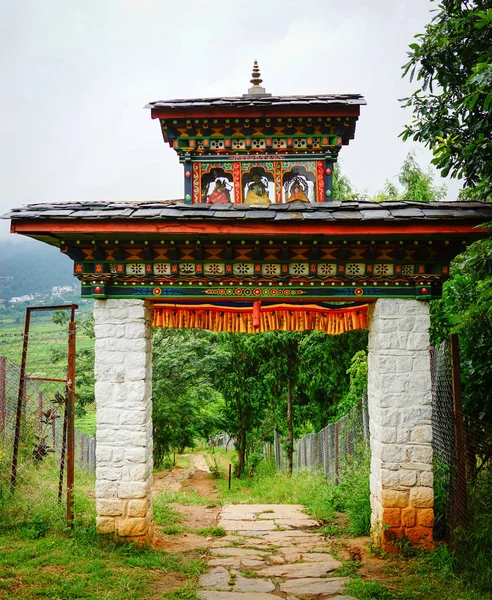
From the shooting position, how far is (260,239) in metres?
5.83

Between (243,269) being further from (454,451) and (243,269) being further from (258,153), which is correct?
(454,451)

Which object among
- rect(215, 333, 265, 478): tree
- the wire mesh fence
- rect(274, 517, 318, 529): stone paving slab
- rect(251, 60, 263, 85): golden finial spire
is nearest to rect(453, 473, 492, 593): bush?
rect(274, 517, 318, 529): stone paving slab

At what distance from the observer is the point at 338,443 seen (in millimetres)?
9883

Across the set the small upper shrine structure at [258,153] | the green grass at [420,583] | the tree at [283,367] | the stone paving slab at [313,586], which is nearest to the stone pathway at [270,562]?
the stone paving slab at [313,586]

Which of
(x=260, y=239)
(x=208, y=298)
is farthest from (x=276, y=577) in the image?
(x=260, y=239)

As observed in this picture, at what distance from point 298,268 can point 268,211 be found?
2.82 ft

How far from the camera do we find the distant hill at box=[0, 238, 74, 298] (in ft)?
172

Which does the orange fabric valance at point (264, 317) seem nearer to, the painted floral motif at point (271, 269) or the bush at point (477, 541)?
the painted floral motif at point (271, 269)

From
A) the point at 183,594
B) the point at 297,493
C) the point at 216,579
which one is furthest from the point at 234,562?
the point at 297,493

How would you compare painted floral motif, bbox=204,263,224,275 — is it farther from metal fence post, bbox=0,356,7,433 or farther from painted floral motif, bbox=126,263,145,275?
metal fence post, bbox=0,356,7,433

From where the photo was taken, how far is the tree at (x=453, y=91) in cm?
650

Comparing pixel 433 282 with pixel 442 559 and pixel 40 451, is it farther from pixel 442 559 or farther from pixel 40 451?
pixel 40 451

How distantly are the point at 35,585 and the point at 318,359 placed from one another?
10.6 m

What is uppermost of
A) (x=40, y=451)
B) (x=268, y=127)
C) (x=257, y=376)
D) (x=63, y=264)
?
(x=63, y=264)
